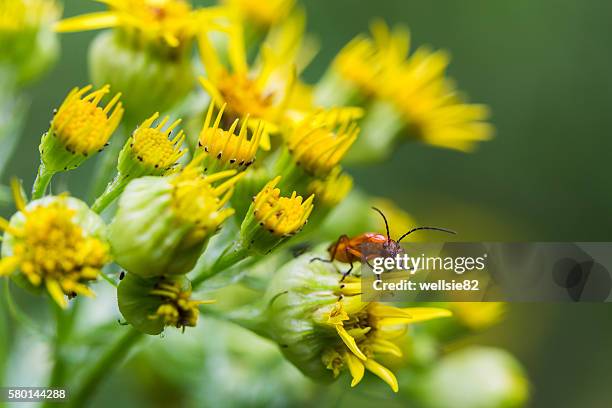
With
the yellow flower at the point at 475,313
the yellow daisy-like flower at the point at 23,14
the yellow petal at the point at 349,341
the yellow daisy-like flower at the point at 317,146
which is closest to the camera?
the yellow petal at the point at 349,341

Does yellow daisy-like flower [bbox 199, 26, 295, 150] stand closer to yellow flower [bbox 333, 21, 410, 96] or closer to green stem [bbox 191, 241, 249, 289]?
green stem [bbox 191, 241, 249, 289]

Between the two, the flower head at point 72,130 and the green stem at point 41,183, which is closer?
the green stem at point 41,183

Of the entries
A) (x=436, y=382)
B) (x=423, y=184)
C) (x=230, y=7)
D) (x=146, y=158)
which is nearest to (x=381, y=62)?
(x=230, y=7)

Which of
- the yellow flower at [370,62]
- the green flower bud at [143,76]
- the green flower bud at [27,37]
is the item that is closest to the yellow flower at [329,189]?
the green flower bud at [143,76]

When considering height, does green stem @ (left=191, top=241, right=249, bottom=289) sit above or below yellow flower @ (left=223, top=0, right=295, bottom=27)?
below

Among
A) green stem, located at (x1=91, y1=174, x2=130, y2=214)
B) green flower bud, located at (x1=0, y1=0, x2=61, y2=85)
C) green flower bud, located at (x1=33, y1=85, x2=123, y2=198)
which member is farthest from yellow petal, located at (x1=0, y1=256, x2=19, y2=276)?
green flower bud, located at (x1=0, y1=0, x2=61, y2=85)

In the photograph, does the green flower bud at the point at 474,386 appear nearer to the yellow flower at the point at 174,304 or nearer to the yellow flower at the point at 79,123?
the yellow flower at the point at 174,304

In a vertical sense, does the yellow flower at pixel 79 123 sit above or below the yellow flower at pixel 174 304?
A: above
